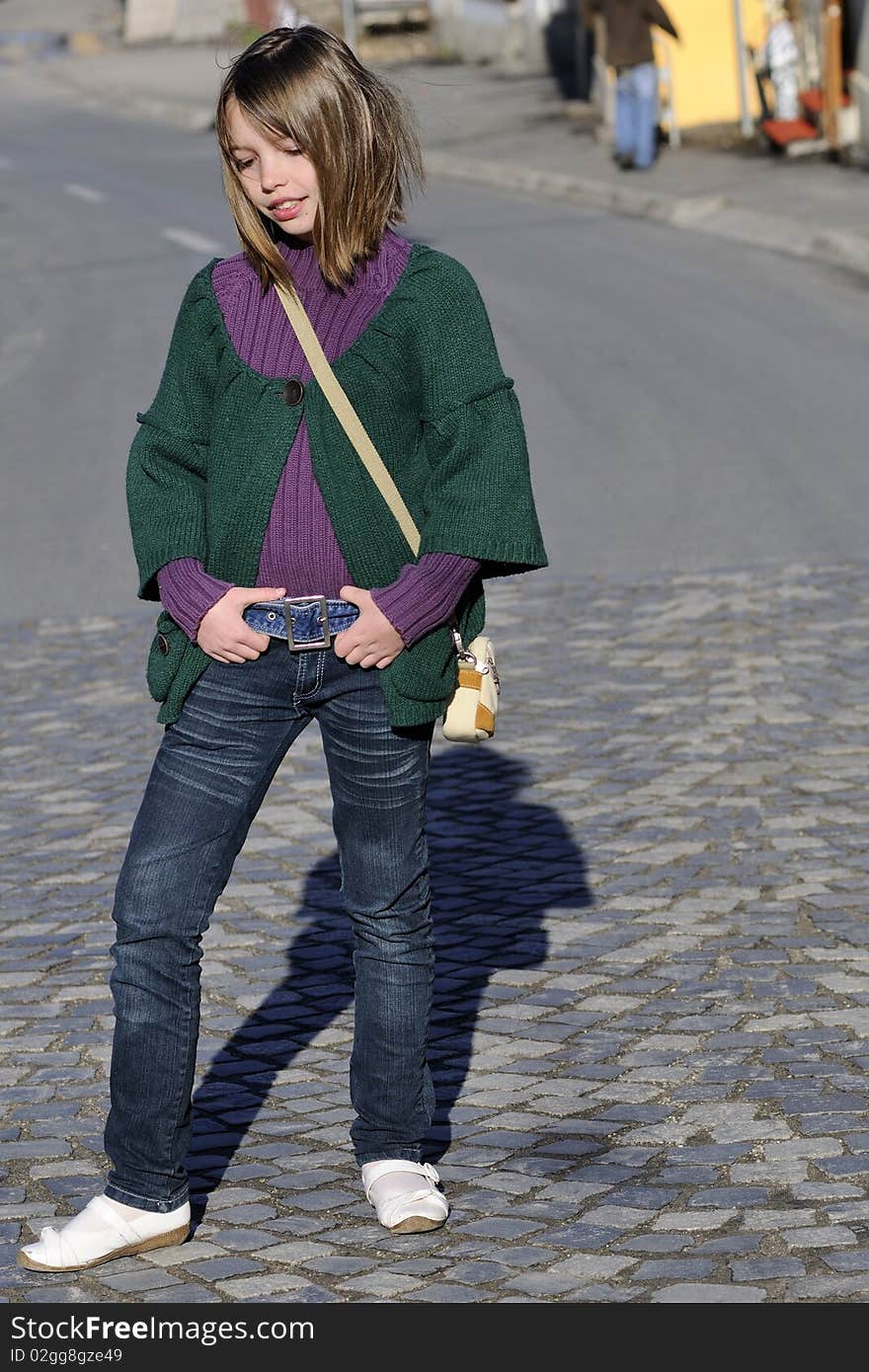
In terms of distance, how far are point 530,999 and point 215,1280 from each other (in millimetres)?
1587

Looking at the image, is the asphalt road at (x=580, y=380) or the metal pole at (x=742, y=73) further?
the metal pole at (x=742, y=73)

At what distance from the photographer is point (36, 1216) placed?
422 cm

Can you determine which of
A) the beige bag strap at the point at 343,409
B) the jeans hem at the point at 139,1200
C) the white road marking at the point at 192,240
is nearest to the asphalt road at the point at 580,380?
the white road marking at the point at 192,240

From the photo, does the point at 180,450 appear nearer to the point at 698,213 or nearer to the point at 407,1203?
the point at 407,1203

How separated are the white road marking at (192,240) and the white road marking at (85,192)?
4.11 m

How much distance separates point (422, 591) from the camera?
12.3 feet

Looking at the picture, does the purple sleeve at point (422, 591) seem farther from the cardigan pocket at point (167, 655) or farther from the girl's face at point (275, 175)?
the girl's face at point (275, 175)

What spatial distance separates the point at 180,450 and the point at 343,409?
0.30 m

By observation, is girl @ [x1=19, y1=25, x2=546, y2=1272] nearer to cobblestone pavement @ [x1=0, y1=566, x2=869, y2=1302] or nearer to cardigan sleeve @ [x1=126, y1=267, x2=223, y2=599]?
cardigan sleeve @ [x1=126, y1=267, x2=223, y2=599]

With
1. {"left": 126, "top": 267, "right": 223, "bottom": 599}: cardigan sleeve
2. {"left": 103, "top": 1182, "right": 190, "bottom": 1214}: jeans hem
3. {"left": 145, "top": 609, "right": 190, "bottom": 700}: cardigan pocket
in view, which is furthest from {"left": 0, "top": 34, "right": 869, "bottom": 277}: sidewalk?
{"left": 103, "top": 1182, "right": 190, "bottom": 1214}: jeans hem

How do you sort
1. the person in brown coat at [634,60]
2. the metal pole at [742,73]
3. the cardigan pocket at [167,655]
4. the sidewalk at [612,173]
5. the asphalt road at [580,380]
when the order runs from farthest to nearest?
1. the metal pole at [742,73]
2. the person in brown coat at [634,60]
3. the sidewalk at [612,173]
4. the asphalt road at [580,380]
5. the cardigan pocket at [167,655]

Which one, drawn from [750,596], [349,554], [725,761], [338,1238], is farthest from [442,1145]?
[750,596]

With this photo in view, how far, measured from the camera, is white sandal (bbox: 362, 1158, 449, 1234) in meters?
4.06

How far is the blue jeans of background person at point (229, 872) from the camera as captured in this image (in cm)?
381
